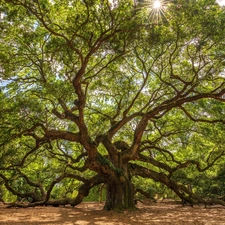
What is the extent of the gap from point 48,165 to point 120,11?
14529 mm

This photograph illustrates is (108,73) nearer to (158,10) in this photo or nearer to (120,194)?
(158,10)

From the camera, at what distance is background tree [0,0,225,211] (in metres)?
8.17

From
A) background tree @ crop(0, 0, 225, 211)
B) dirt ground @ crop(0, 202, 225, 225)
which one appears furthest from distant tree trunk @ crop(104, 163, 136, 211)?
dirt ground @ crop(0, 202, 225, 225)

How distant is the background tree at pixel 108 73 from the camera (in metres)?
8.17

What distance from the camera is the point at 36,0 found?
23.9 feet

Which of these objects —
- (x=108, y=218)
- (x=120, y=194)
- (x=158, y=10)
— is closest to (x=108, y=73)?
(x=158, y=10)

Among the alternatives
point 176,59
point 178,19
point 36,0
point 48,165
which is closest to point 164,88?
Answer: point 176,59

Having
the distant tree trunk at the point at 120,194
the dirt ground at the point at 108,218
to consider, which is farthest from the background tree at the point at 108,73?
the dirt ground at the point at 108,218

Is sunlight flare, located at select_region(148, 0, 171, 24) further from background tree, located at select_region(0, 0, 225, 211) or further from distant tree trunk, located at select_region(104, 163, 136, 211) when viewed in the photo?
distant tree trunk, located at select_region(104, 163, 136, 211)

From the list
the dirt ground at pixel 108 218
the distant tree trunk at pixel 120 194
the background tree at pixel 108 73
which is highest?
the background tree at pixel 108 73

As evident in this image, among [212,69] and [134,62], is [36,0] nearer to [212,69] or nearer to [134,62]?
[134,62]

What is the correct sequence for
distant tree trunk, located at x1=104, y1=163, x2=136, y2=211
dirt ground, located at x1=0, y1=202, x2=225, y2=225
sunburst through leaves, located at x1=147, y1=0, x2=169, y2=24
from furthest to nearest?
1. distant tree trunk, located at x1=104, y1=163, x2=136, y2=211
2. sunburst through leaves, located at x1=147, y1=0, x2=169, y2=24
3. dirt ground, located at x1=0, y1=202, x2=225, y2=225

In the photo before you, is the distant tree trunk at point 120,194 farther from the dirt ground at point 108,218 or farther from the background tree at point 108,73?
the dirt ground at point 108,218

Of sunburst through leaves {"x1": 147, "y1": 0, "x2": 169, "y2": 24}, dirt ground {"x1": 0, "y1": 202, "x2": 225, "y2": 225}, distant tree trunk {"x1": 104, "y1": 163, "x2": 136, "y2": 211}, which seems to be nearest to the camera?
dirt ground {"x1": 0, "y1": 202, "x2": 225, "y2": 225}
